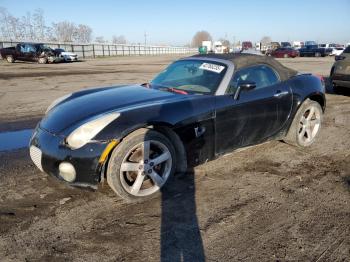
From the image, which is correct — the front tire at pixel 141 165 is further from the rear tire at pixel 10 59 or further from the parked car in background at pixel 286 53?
the parked car in background at pixel 286 53

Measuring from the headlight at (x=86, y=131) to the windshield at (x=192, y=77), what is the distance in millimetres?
1259

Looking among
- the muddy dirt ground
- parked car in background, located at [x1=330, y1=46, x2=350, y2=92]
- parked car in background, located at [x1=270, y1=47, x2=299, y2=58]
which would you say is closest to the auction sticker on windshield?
the muddy dirt ground

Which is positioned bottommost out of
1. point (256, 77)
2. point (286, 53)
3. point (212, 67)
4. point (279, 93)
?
point (286, 53)

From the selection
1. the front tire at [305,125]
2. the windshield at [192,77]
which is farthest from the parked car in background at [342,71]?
the windshield at [192,77]

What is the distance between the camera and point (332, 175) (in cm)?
436

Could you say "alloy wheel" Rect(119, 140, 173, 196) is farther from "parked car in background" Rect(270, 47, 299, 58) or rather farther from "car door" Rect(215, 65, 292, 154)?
"parked car in background" Rect(270, 47, 299, 58)

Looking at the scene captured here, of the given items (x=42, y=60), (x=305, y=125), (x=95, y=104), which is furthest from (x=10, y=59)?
(x=305, y=125)

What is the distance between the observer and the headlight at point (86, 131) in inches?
133

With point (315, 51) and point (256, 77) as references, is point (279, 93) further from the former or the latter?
point (315, 51)

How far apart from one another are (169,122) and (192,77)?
3.95 ft

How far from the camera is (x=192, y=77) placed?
4676mm

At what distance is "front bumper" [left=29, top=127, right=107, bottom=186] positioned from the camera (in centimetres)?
333

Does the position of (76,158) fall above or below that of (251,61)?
below

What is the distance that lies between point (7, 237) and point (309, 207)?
2.90 metres
